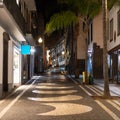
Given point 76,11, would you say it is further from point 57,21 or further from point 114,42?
point 57,21

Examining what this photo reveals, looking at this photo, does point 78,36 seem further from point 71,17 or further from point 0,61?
point 0,61

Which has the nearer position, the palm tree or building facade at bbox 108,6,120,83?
the palm tree

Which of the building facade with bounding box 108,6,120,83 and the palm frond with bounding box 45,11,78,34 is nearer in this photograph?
the palm frond with bounding box 45,11,78,34

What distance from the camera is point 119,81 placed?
27500mm

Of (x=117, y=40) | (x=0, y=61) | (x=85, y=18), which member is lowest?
(x=0, y=61)

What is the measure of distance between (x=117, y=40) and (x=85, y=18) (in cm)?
332

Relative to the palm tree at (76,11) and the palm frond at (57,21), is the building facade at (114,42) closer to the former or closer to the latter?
the palm tree at (76,11)

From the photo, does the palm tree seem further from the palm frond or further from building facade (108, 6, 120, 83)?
building facade (108, 6, 120, 83)

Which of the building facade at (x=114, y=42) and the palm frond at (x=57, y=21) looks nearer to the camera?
the palm frond at (x=57, y=21)

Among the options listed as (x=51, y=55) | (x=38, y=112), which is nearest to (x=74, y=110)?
(x=38, y=112)

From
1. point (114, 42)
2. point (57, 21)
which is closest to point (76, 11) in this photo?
point (114, 42)

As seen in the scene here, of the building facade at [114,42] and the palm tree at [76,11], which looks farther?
the building facade at [114,42]

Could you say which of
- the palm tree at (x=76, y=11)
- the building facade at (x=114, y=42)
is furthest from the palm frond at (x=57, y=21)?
the building facade at (x=114, y=42)

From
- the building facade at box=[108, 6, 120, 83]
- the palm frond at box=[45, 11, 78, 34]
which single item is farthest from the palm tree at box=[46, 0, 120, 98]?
the building facade at box=[108, 6, 120, 83]
